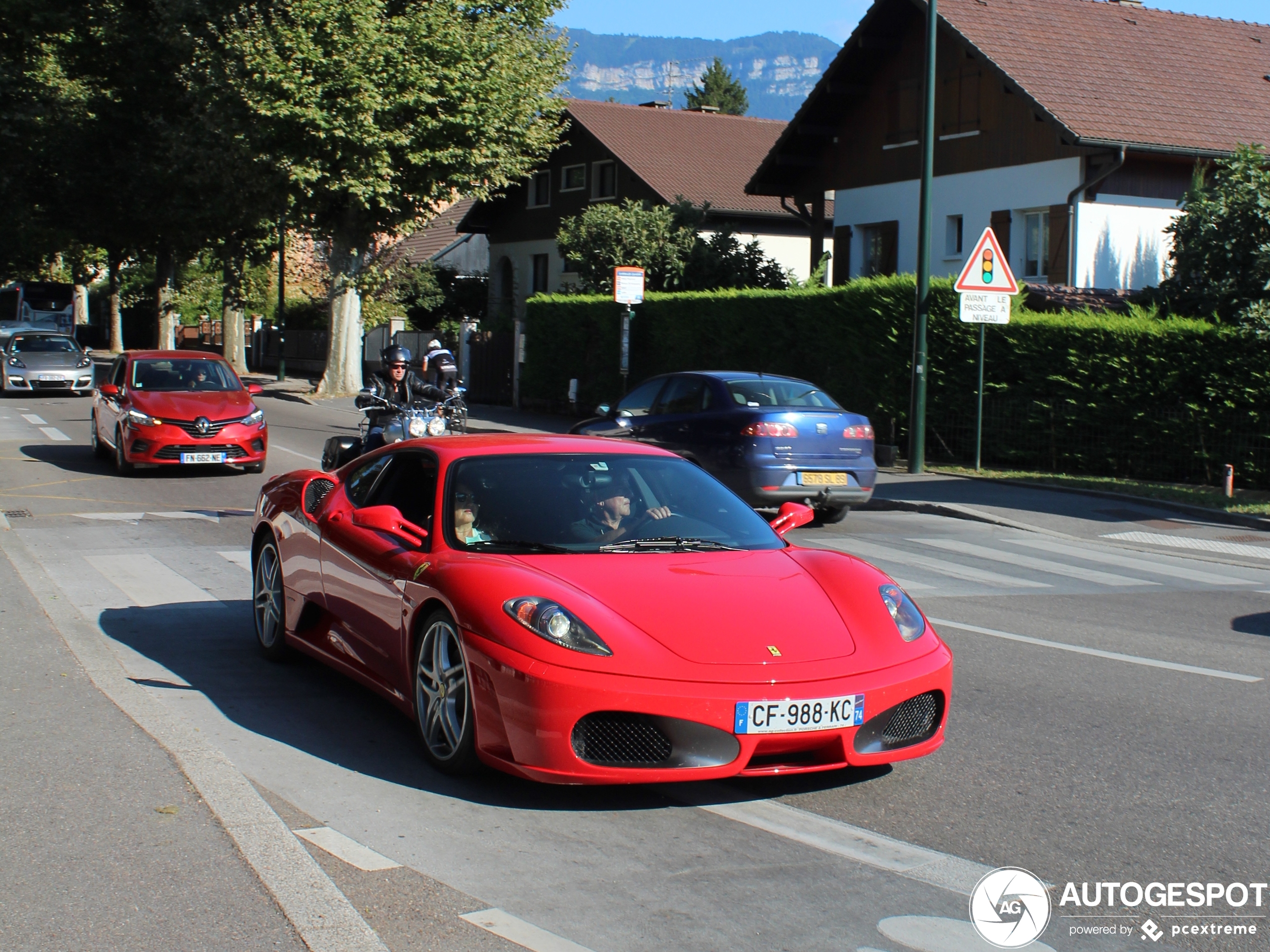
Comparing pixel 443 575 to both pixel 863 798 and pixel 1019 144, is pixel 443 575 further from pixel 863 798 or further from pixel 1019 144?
pixel 1019 144

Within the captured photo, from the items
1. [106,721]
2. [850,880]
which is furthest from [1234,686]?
[106,721]

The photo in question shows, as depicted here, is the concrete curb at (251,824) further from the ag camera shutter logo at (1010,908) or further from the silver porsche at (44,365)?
the silver porsche at (44,365)

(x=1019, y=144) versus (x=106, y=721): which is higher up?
(x=1019, y=144)

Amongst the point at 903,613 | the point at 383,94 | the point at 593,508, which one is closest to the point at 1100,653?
the point at 903,613

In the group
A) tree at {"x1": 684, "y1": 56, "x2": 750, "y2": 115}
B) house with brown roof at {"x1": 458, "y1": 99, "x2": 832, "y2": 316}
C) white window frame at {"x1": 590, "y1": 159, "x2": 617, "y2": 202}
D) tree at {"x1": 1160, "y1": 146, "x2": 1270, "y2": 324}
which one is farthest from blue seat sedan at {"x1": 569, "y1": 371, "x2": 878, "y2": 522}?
tree at {"x1": 684, "y1": 56, "x2": 750, "y2": 115}

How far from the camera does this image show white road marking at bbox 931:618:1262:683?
24.1 ft

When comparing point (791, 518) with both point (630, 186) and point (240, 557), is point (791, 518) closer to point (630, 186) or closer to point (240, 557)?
point (240, 557)

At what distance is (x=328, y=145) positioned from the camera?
31594 millimetres

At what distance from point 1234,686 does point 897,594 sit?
2.72 meters

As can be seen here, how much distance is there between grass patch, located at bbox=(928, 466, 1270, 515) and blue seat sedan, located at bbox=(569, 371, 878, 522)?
4.23 m

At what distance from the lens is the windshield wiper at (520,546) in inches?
217

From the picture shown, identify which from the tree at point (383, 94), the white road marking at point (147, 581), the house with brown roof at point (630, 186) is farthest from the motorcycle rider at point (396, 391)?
the house with brown roof at point (630, 186)

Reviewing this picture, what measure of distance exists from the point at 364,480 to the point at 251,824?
2.57 m

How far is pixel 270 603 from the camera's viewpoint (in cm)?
719
